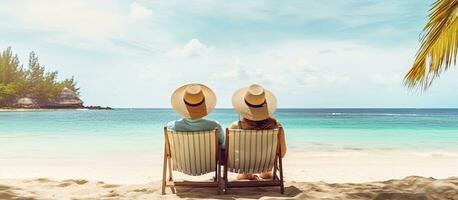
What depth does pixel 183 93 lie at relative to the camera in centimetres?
521

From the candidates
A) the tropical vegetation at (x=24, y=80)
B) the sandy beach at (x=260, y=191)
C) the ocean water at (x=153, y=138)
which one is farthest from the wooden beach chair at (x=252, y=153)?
the tropical vegetation at (x=24, y=80)

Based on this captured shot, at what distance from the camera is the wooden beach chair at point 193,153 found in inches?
194

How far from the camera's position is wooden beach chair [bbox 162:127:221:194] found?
194 inches

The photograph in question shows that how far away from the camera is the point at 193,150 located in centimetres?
501

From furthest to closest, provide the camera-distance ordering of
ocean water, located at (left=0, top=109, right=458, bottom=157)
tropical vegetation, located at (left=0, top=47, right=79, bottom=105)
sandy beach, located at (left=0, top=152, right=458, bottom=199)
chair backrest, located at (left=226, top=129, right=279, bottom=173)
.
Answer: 1. tropical vegetation, located at (left=0, top=47, right=79, bottom=105)
2. ocean water, located at (left=0, top=109, right=458, bottom=157)
3. sandy beach, located at (left=0, top=152, right=458, bottom=199)
4. chair backrest, located at (left=226, top=129, right=279, bottom=173)

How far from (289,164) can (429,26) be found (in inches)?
152

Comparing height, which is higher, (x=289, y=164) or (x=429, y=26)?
(x=429, y=26)

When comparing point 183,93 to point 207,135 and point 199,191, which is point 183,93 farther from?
point 199,191

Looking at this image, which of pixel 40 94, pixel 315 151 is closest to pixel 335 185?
pixel 315 151

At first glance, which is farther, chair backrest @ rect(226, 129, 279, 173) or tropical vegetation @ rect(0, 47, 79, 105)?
tropical vegetation @ rect(0, 47, 79, 105)

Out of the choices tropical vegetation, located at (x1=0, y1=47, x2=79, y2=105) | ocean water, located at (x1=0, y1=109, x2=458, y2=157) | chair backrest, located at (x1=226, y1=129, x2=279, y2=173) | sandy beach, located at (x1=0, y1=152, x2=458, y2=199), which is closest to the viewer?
chair backrest, located at (x1=226, y1=129, x2=279, y2=173)

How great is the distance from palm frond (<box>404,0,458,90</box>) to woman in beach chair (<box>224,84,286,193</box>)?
183 cm

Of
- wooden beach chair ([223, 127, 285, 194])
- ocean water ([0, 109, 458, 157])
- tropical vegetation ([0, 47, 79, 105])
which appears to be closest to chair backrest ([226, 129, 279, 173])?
wooden beach chair ([223, 127, 285, 194])

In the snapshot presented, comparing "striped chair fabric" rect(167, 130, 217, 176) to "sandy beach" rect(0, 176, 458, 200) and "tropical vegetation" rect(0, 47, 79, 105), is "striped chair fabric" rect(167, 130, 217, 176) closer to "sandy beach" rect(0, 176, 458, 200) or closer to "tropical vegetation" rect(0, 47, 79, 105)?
"sandy beach" rect(0, 176, 458, 200)
